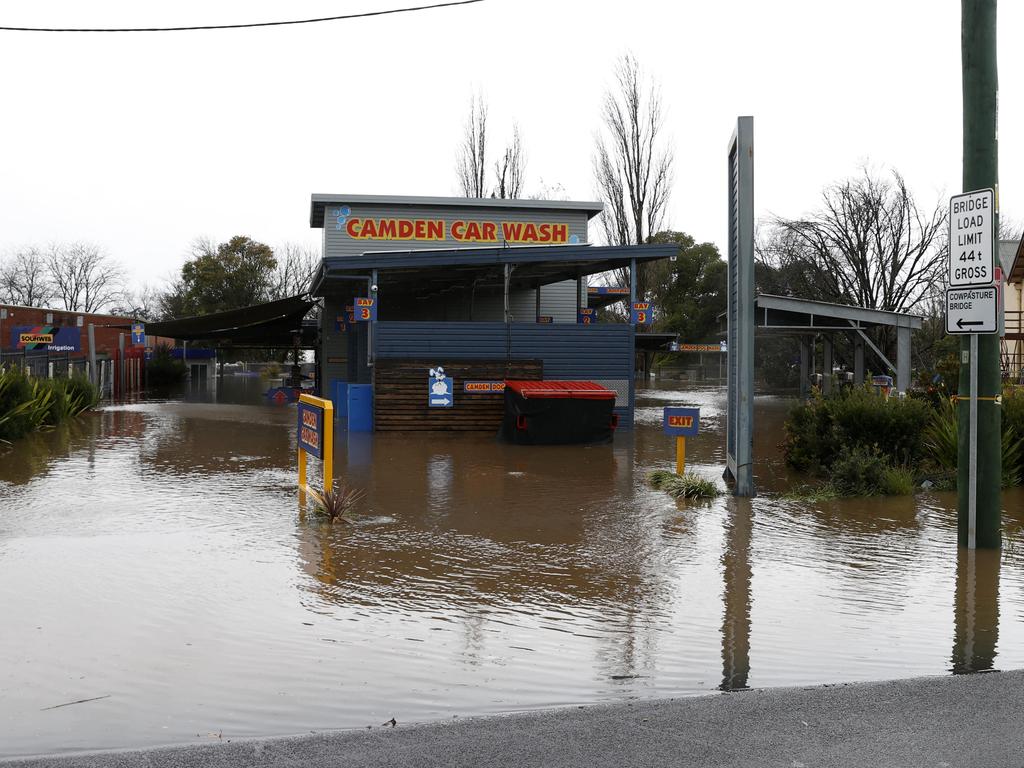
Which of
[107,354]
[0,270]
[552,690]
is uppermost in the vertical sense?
[0,270]

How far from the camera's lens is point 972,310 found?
8.15 metres

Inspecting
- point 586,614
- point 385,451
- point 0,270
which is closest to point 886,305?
point 385,451

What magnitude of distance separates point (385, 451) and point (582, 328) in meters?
6.33

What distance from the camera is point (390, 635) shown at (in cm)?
594

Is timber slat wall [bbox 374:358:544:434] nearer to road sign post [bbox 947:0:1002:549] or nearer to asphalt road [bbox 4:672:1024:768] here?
road sign post [bbox 947:0:1002:549]

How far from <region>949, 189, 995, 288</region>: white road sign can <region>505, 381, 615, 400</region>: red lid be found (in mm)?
9813

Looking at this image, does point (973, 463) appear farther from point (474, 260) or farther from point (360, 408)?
point (474, 260)

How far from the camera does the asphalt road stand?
4.04 metres

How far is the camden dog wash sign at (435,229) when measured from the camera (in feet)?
89.5

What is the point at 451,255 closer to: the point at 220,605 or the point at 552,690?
the point at 220,605

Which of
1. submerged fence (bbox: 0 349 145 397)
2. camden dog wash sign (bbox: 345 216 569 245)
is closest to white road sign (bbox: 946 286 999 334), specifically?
submerged fence (bbox: 0 349 145 397)

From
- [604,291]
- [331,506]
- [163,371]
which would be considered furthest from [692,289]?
[331,506]

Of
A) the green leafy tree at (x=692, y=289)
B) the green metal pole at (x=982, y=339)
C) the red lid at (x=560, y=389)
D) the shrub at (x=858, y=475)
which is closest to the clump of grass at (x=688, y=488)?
the shrub at (x=858, y=475)

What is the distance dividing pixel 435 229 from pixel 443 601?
21.5 m
